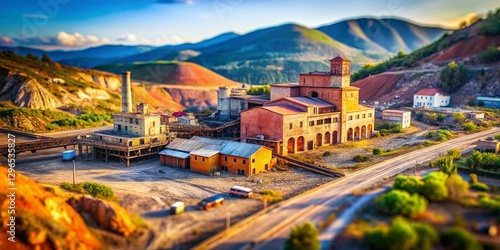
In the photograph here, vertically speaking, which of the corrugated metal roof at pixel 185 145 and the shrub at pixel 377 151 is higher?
the corrugated metal roof at pixel 185 145

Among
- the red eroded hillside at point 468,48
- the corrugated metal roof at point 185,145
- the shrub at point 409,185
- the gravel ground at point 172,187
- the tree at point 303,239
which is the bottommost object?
the gravel ground at point 172,187

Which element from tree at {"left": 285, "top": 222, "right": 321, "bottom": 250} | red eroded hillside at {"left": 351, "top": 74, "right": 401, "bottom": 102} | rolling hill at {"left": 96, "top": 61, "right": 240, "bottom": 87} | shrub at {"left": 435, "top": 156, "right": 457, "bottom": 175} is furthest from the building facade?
rolling hill at {"left": 96, "top": 61, "right": 240, "bottom": 87}

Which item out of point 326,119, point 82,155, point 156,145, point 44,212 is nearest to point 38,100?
point 82,155

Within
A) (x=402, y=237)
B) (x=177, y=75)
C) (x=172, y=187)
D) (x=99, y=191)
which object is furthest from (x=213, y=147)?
(x=177, y=75)

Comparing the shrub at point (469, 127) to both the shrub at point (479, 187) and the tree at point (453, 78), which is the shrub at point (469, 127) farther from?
the shrub at point (479, 187)

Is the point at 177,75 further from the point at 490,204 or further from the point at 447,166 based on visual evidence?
the point at 490,204

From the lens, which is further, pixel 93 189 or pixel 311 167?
pixel 311 167

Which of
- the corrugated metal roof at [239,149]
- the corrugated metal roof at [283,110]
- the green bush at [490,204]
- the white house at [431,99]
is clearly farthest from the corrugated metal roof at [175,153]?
the white house at [431,99]
